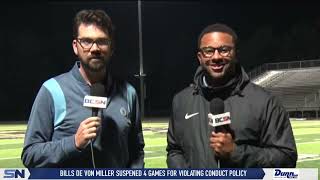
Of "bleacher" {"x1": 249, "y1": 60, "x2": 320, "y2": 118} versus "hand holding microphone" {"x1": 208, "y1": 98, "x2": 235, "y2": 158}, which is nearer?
"hand holding microphone" {"x1": 208, "y1": 98, "x2": 235, "y2": 158}

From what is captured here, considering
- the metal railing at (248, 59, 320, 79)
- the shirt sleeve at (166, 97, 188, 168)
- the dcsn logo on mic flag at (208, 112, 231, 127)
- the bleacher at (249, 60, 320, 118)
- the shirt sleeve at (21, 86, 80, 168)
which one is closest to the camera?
the dcsn logo on mic flag at (208, 112, 231, 127)

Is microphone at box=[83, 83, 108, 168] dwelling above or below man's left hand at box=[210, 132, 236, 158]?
above

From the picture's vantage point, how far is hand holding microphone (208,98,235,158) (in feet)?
8.77

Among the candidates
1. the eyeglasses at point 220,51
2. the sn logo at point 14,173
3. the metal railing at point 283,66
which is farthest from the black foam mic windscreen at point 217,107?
the metal railing at point 283,66

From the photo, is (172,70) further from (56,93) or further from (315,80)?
(56,93)

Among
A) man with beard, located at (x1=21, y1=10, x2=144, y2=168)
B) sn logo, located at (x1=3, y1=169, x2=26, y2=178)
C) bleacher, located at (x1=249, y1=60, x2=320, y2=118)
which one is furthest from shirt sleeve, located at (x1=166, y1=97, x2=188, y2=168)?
bleacher, located at (x1=249, y1=60, x2=320, y2=118)

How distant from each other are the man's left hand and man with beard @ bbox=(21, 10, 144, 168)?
1.87ft

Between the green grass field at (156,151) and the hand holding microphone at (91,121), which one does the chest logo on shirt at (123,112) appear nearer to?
the hand holding microphone at (91,121)

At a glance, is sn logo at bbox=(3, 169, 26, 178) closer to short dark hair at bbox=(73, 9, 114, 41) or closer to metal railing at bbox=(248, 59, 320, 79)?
short dark hair at bbox=(73, 9, 114, 41)

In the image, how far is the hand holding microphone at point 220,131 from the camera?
8.77 feet

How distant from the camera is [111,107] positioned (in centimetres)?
311

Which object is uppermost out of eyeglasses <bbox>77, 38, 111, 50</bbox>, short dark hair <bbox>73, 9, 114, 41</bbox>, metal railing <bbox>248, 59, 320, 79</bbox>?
short dark hair <bbox>73, 9, 114, 41</bbox>

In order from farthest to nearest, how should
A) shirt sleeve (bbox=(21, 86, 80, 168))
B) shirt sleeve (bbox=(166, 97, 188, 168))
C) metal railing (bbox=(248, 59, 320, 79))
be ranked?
1. metal railing (bbox=(248, 59, 320, 79))
2. shirt sleeve (bbox=(166, 97, 188, 168))
3. shirt sleeve (bbox=(21, 86, 80, 168))

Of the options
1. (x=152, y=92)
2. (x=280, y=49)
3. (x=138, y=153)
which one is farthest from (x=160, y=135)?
(x=280, y=49)
